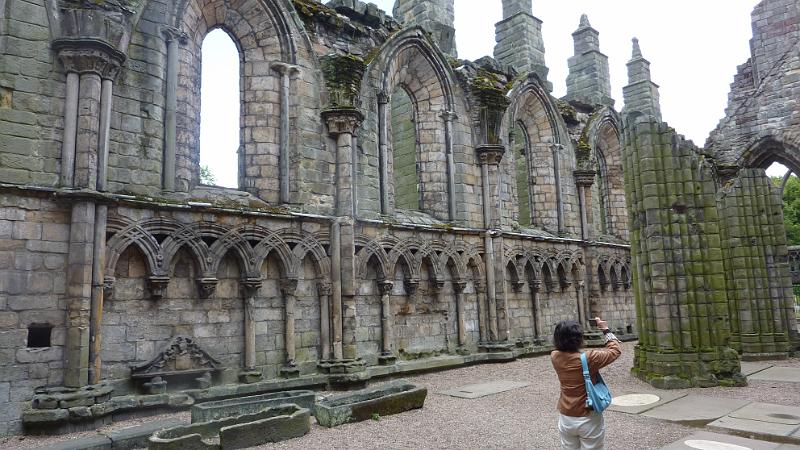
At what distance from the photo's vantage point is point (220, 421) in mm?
5906

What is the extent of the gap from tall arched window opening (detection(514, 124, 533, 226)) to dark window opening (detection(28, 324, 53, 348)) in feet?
39.2

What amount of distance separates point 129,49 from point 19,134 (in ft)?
6.46

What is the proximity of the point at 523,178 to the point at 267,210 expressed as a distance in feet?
30.6

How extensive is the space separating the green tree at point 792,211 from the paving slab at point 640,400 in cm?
3432

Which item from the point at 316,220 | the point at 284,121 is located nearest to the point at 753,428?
the point at 316,220

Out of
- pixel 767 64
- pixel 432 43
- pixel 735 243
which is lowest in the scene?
pixel 735 243

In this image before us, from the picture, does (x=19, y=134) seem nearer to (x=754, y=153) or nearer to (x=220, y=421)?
(x=220, y=421)

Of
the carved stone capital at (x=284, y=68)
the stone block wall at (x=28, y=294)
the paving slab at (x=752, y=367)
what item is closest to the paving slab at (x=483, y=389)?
the paving slab at (x=752, y=367)

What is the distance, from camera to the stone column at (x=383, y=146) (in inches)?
435

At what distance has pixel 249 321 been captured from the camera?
28.6ft

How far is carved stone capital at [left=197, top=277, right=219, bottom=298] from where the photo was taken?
823 cm

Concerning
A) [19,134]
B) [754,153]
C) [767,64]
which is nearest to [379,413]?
[19,134]

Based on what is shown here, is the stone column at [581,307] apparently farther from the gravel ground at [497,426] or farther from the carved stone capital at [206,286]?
the carved stone capital at [206,286]

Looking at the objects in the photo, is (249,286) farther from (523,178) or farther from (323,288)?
(523,178)
